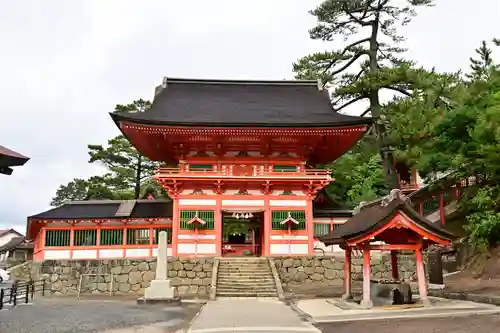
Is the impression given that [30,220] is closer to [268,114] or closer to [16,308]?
[16,308]

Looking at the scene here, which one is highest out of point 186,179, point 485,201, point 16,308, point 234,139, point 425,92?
point 425,92

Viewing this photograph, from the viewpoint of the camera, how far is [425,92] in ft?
90.3

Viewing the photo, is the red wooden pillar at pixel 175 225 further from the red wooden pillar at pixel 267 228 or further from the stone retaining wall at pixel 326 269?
the stone retaining wall at pixel 326 269

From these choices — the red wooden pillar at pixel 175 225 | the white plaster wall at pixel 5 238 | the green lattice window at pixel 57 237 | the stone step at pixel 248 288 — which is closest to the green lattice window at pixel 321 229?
the stone step at pixel 248 288

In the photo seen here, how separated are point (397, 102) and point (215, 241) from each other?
49.6ft

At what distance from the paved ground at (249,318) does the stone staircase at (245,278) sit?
2.24 m

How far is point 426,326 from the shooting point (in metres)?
10.5

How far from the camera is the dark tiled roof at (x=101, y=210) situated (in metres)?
23.3

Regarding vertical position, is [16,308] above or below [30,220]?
below

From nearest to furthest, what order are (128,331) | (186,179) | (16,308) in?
(128,331) → (16,308) → (186,179)

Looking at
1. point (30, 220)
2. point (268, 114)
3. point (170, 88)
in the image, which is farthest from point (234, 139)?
point (30, 220)

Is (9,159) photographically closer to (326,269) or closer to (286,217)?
(286,217)

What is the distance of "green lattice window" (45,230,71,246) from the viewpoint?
23.4 meters

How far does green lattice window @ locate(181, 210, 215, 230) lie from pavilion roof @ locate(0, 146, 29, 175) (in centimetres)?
1379
